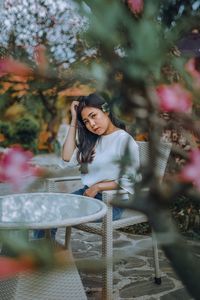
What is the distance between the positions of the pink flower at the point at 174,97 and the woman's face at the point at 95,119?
6.77ft

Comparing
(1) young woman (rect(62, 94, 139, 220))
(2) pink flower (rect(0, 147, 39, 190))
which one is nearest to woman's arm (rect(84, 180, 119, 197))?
(1) young woman (rect(62, 94, 139, 220))

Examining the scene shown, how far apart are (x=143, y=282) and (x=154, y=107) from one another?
2.60 m

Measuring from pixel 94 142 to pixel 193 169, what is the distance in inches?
91.9

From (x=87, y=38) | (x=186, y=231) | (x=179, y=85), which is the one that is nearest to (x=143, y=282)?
(x=186, y=231)

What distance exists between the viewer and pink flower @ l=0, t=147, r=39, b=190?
1143 mm

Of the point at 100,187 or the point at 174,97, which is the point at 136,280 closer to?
the point at 100,187

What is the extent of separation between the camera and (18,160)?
45.5 inches

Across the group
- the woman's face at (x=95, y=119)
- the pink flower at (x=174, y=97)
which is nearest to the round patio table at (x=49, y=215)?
the woman's face at (x=95, y=119)

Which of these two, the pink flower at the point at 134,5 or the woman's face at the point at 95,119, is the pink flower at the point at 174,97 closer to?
the pink flower at the point at 134,5

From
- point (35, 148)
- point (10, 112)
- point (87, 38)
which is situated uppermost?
point (87, 38)

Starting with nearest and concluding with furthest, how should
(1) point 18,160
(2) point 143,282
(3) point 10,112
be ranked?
1. (3) point 10,112
2. (1) point 18,160
3. (2) point 143,282

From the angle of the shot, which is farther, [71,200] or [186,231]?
[186,231]

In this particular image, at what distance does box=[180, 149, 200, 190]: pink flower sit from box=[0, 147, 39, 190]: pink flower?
46cm

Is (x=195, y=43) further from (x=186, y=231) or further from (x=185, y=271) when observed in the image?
A: (x=186, y=231)
